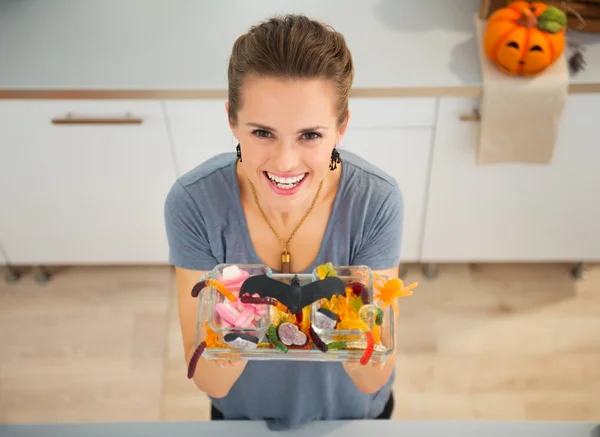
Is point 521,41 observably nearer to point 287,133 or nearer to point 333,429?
point 287,133

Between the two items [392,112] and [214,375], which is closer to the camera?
[214,375]

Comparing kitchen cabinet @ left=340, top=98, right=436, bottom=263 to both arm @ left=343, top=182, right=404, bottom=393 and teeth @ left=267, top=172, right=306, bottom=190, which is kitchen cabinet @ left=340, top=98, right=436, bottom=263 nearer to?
arm @ left=343, top=182, right=404, bottom=393

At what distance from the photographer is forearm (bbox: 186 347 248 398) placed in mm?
1113

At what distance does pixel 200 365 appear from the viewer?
44.2 inches

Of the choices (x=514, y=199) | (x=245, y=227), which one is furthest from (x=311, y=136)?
(x=514, y=199)

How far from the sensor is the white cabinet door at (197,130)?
1730 millimetres

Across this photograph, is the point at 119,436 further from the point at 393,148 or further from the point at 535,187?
the point at 535,187

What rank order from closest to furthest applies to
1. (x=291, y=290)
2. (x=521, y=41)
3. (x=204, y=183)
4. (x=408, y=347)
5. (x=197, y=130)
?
(x=291, y=290) < (x=204, y=183) < (x=521, y=41) < (x=197, y=130) < (x=408, y=347)

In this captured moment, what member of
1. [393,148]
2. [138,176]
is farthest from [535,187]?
[138,176]

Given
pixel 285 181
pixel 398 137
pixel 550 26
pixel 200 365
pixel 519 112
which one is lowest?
pixel 200 365

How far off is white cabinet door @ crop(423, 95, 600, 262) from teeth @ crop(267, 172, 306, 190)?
80cm

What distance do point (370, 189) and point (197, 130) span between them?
30.6 inches

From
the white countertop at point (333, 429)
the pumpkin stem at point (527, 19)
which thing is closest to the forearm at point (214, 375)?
the white countertop at point (333, 429)

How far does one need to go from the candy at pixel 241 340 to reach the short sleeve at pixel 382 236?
0.39m
